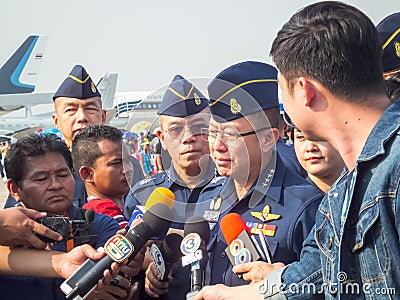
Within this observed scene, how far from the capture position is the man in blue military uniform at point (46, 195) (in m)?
2.52

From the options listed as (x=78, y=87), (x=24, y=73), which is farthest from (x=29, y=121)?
(x=78, y=87)

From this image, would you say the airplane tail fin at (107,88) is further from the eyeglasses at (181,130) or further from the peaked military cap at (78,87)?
the eyeglasses at (181,130)

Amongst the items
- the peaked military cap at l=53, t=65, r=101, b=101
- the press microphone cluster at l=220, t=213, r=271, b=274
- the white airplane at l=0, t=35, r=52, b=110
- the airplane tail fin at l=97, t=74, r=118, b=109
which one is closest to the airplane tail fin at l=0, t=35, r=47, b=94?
the white airplane at l=0, t=35, r=52, b=110

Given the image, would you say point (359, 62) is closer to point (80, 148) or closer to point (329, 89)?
point (329, 89)

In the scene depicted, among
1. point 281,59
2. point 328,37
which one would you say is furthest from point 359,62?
point 281,59

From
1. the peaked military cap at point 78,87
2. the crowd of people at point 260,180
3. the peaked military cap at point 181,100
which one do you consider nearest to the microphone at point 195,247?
the crowd of people at point 260,180

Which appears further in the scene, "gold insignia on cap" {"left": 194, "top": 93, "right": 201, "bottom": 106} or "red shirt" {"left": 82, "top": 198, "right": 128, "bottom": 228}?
"red shirt" {"left": 82, "top": 198, "right": 128, "bottom": 228}

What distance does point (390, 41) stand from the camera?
2.77 meters

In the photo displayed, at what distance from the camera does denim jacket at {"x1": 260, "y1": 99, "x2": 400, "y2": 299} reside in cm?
136

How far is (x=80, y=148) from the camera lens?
3686 millimetres

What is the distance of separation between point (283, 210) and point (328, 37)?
91 centimetres

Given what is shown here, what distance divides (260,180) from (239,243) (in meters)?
0.48

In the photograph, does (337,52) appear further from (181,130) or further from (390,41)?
(181,130)

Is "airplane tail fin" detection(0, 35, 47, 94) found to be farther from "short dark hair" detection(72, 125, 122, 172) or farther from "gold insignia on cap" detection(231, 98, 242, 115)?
"gold insignia on cap" detection(231, 98, 242, 115)
